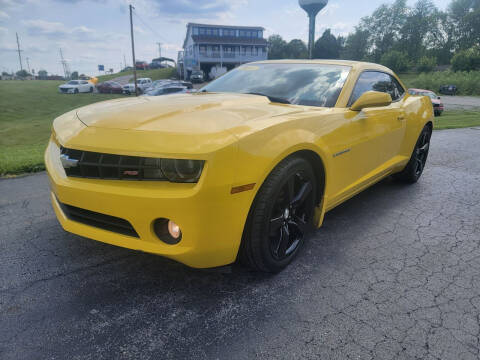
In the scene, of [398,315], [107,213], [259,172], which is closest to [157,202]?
[107,213]

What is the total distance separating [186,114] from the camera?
2.13 m

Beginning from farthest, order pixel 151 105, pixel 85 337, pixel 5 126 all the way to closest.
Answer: pixel 5 126 → pixel 151 105 → pixel 85 337

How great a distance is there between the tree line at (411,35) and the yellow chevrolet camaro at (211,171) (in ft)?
227

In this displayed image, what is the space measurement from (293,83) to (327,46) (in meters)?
75.6

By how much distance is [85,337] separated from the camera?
170cm

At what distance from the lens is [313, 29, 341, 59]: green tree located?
70.5 m

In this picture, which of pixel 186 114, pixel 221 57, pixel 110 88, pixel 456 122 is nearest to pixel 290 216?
pixel 186 114

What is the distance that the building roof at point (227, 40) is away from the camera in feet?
179

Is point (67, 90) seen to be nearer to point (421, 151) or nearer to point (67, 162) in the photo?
point (421, 151)

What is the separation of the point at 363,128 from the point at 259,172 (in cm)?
139

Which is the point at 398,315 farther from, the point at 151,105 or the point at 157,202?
the point at 151,105

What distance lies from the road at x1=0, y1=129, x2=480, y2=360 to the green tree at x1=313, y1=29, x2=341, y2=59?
73.5 meters

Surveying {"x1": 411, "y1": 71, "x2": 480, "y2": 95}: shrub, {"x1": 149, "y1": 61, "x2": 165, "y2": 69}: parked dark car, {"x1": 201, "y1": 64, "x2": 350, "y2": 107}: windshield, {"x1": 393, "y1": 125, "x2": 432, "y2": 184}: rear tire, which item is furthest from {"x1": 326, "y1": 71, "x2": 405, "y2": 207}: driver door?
{"x1": 149, "y1": 61, "x2": 165, "y2": 69}: parked dark car

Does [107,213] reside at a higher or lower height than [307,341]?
higher
